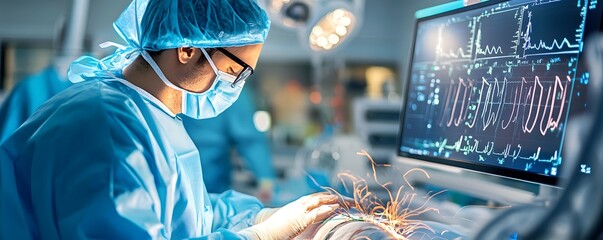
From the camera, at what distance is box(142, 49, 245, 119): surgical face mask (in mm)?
1309

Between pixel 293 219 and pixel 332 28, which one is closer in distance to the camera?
pixel 293 219

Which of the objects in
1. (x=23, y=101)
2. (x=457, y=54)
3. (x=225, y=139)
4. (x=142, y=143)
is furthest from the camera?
(x=225, y=139)

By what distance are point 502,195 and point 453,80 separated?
1.00 ft

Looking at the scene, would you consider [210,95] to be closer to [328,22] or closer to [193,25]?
[193,25]

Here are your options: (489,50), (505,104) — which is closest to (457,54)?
(489,50)

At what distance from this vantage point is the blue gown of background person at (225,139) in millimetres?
3068

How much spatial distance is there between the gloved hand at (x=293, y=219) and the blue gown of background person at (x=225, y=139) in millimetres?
1724

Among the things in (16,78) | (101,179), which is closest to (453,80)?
(101,179)

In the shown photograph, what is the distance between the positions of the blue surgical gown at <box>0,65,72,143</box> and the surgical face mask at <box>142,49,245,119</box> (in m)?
1.52

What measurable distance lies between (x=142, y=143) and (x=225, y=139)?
2.05 m

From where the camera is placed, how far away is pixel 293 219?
1.28m

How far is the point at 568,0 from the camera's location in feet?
3.61

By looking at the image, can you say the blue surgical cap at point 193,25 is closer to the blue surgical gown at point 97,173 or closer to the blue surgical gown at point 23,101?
the blue surgical gown at point 97,173

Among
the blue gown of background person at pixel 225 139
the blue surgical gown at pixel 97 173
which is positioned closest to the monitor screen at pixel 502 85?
the blue surgical gown at pixel 97 173
